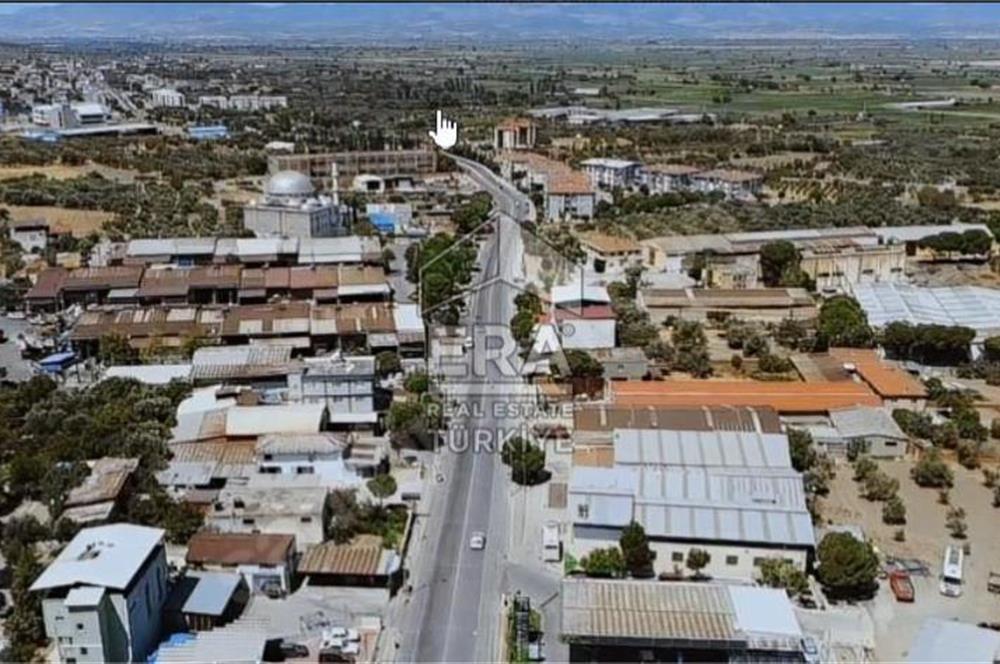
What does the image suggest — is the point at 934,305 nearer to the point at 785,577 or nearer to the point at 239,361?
the point at 785,577

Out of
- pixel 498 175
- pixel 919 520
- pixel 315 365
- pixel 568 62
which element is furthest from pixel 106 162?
pixel 568 62

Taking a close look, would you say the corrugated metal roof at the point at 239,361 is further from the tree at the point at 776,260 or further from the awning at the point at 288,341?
the tree at the point at 776,260

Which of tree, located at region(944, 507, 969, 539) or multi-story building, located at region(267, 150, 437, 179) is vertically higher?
multi-story building, located at region(267, 150, 437, 179)

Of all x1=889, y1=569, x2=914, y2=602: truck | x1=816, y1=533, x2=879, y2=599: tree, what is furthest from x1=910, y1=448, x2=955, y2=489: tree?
x1=816, y1=533, x2=879, y2=599: tree

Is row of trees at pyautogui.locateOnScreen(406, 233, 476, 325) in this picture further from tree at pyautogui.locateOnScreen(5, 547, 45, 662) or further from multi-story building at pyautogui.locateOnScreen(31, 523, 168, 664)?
tree at pyautogui.locateOnScreen(5, 547, 45, 662)

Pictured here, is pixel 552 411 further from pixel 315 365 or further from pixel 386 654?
pixel 386 654
